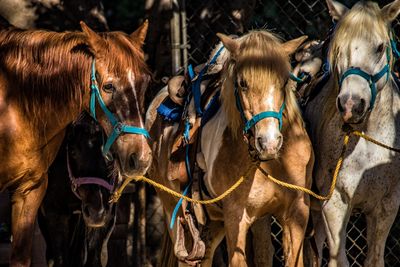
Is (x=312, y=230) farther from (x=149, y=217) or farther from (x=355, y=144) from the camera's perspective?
(x=149, y=217)

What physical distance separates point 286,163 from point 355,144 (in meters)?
0.62

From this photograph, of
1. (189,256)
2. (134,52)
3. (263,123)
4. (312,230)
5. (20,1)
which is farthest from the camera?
(20,1)

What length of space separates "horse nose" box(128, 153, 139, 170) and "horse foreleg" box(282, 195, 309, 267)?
102 cm

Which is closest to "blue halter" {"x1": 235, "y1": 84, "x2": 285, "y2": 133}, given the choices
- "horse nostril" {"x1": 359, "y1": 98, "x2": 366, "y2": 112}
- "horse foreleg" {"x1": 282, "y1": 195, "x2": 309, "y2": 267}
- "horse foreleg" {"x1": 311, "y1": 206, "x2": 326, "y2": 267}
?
"horse nostril" {"x1": 359, "y1": 98, "x2": 366, "y2": 112}

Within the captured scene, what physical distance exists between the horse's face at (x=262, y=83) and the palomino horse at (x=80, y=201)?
4.97ft

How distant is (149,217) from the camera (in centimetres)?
845

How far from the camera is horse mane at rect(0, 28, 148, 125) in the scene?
603 cm

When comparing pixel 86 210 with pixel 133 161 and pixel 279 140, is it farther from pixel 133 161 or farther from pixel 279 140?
pixel 279 140

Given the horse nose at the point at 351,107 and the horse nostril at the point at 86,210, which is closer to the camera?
the horse nose at the point at 351,107

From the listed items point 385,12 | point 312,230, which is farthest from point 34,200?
point 385,12

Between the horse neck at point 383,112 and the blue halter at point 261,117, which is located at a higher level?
the horse neck at point 383,112

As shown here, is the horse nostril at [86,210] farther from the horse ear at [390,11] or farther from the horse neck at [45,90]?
the horse ear at [390,11]

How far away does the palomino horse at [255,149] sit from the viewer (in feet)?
18.9

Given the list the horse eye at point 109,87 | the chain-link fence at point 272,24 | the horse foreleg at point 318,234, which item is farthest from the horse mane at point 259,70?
the chain-link fence at point 272,24
